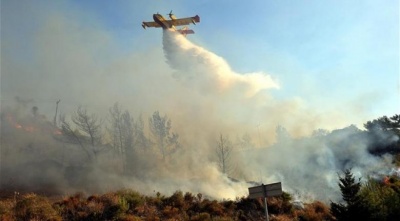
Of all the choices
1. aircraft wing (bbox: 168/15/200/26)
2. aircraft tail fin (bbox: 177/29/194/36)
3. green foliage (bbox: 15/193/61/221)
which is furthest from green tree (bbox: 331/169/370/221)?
aircraft tail fin (bbox: 177/29/194/36)

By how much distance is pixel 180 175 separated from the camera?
48938 mm

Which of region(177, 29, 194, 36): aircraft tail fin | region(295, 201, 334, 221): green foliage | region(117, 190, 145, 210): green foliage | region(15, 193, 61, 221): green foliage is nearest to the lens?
region(15, 193, 61, 221): green foliage

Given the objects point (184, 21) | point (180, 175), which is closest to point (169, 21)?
point (184, 21)

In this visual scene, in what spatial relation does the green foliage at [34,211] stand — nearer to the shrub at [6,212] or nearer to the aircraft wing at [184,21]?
the shrub at [6,212]

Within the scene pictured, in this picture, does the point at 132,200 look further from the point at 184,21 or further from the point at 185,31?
the point at 185,31

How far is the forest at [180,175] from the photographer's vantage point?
2084 cm

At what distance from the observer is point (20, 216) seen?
19.2 m

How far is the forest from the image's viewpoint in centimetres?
2084

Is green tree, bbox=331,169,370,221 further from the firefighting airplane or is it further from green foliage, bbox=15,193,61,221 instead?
the firefighting airplane

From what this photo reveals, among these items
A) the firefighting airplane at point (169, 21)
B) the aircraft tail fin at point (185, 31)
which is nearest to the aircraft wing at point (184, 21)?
the firefighting airplane at point (169, 21)

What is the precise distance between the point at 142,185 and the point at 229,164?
92.1ft

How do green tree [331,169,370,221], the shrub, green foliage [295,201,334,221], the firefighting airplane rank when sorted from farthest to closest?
the firefighting airplane
green foliage [295,201,334,221]
the shrub
green tree [331,169,370,221]

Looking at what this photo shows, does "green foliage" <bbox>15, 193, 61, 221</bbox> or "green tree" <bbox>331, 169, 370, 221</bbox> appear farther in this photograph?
"green foliage" <bbox>15, 193, 61, 221</bbox>

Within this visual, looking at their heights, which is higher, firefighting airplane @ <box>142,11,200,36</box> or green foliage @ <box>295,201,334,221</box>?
firefighting airplane @ <box>142,11,200,36</box>
